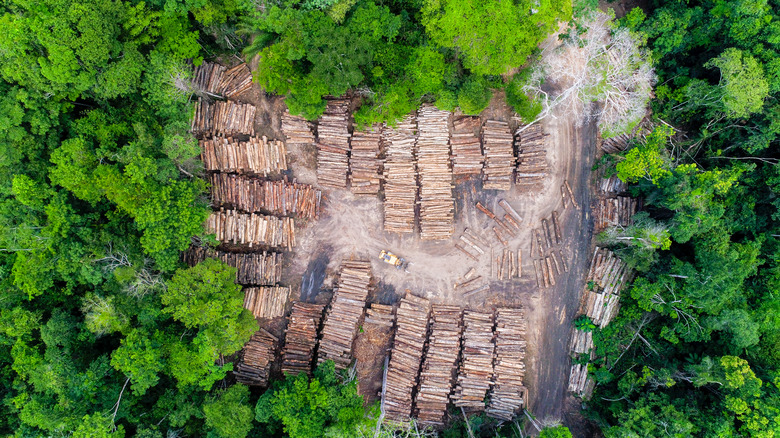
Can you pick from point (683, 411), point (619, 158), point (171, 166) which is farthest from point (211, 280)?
point (683, 411)

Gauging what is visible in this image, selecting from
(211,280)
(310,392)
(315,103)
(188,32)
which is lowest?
(310,392)

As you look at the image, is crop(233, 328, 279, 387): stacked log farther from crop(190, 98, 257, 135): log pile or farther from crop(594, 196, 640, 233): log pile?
crop(594, 196, 640, 233): log pile

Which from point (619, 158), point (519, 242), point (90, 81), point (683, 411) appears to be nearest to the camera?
point (90, 81)

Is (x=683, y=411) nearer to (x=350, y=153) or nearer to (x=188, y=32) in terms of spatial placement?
(x=350, y=153)

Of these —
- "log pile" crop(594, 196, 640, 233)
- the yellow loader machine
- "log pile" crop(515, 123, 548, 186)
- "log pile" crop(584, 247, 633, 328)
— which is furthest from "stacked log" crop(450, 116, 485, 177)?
"log pile" crop(584, 247, 633, 328)

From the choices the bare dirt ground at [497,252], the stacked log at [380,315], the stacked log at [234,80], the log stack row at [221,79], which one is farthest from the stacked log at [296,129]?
the stacked log at [380,315]

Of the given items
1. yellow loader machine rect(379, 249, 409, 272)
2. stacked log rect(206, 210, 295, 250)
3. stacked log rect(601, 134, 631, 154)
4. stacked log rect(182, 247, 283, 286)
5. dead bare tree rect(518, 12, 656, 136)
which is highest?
dead bare tree rect(518, 12, 656, 136)

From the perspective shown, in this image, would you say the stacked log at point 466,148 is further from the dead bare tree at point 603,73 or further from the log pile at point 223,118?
the log pile at point 223,118

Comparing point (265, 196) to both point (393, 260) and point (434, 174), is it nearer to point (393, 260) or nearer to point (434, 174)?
point (393, 260)
